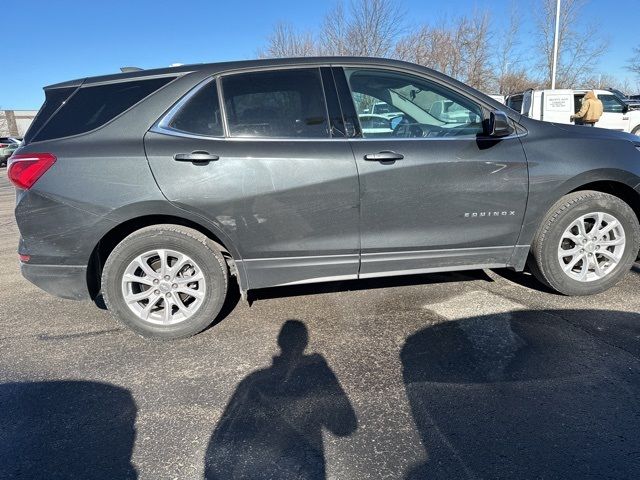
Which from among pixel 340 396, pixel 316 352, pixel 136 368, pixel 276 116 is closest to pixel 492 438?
pixel 340 396

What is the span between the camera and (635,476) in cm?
180

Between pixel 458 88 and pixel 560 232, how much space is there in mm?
1389

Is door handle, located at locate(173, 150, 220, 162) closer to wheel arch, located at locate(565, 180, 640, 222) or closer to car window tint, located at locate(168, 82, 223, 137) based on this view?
car window tint, located at locate(168, 82, 223, 137)

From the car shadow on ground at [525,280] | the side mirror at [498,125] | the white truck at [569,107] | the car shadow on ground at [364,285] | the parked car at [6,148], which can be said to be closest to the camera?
the side mirror at [498,125]

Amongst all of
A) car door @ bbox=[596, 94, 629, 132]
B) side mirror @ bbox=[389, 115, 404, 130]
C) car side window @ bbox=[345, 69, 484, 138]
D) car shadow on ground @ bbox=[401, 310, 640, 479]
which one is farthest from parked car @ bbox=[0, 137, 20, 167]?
car door @ bbox=[596, 94, 629, 132]

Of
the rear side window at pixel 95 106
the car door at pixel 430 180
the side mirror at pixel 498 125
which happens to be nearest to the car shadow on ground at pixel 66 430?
the rear side window at pixel 95 106

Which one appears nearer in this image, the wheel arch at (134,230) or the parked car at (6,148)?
the wheel arch at (134,230)

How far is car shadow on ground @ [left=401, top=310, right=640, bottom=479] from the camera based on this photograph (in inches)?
75.1

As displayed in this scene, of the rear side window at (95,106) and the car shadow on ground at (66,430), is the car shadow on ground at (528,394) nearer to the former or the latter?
the car shadow on ground at (66,430)

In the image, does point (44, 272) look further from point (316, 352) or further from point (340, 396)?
point (340, 396)

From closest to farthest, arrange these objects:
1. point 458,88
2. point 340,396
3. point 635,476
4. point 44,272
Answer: point 635,476, point 340,396, point 44,272, point 458,88

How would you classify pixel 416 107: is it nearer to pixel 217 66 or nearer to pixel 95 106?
pixel 217 66

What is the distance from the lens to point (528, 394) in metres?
2.37

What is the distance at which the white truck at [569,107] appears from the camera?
14523 mm
